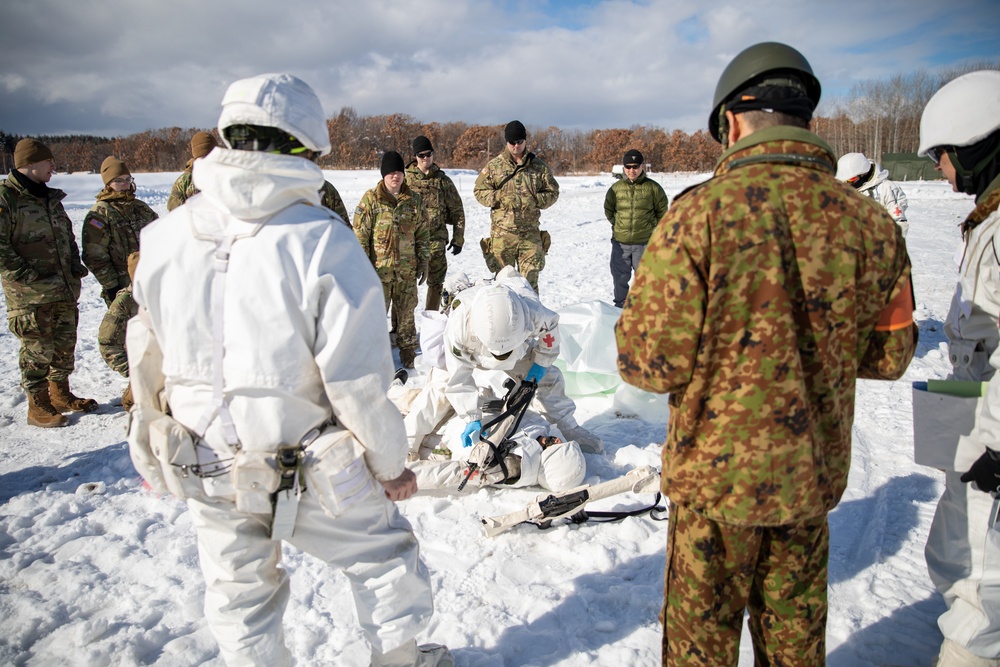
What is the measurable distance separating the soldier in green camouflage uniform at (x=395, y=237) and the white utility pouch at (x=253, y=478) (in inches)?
166

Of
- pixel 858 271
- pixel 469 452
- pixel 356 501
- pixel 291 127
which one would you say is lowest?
pixel 469 452

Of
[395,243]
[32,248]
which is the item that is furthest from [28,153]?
[395,243]

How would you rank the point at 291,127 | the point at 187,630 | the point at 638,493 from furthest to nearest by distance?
the point at 638,493, the point at 187,630, the point at 291,127

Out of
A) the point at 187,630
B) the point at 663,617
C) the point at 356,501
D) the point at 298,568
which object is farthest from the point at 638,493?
the point at 187,630

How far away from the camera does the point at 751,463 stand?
140 centimetres

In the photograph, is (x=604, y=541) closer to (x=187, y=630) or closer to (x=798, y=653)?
(x=798, y=653)

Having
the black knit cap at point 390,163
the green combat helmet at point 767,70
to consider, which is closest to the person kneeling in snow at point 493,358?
the green combat helmet at point 767,70

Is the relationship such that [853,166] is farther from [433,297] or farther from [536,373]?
[433,297]

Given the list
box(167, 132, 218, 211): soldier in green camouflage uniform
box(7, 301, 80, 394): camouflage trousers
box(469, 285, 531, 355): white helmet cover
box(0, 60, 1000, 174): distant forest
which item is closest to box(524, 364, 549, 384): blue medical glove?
box(469, 285, 531, 355): white helmet cover

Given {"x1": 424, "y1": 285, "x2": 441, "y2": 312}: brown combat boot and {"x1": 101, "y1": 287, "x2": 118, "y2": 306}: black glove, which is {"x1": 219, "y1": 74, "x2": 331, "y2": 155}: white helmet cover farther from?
{"x1": 424, "y1": 285, "x2": 441, "y2": 312}: brown combat boot

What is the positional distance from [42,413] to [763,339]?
5.09 meters

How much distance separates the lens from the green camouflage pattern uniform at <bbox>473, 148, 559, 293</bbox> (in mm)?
6492

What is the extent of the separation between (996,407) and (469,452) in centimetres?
237

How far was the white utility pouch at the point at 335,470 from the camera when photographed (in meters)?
1.54
